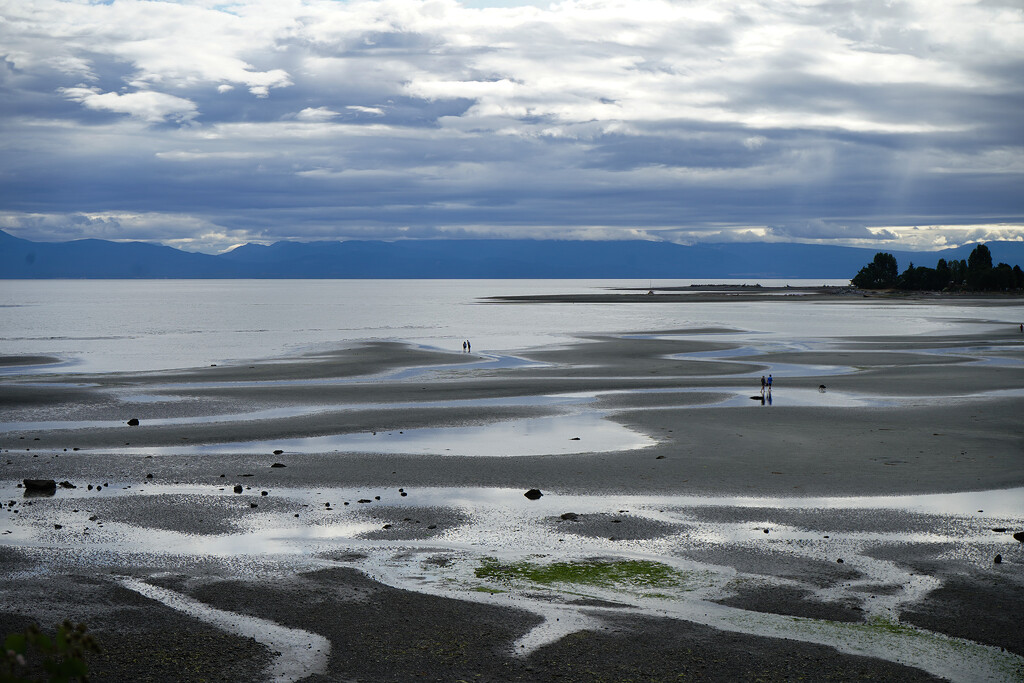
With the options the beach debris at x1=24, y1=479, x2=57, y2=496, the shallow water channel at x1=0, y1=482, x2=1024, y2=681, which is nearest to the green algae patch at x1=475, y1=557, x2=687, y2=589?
the shallow water channel at x1=0, y1=482, x2=1024, y2=681

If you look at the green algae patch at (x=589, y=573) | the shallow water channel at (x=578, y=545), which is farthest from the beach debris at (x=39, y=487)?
the green algae patch at (x=589, y=573)

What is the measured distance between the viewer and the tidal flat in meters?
10.7

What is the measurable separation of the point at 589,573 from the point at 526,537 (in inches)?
88.9

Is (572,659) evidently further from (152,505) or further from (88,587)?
(152,505)

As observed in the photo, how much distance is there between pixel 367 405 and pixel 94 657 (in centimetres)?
2344

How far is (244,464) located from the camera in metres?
22.4

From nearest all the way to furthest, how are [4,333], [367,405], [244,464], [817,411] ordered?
1. [244,464]
2. [817,411]
3. [367,405]
4. [4,333]

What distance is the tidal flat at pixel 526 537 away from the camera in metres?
10.7

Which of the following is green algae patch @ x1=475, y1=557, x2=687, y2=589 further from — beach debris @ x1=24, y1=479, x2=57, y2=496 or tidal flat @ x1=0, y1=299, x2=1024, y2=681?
beach debris @ x1=24, y1=479, x2=57, y2=496

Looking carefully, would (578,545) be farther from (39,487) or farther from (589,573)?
(39,487)

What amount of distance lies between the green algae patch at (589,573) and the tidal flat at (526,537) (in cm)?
6

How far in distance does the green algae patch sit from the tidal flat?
6cm

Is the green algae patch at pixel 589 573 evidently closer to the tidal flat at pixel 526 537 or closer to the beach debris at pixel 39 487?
the tidal flat at pixel 526 537

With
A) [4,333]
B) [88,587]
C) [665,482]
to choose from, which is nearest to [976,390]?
[665,482]
